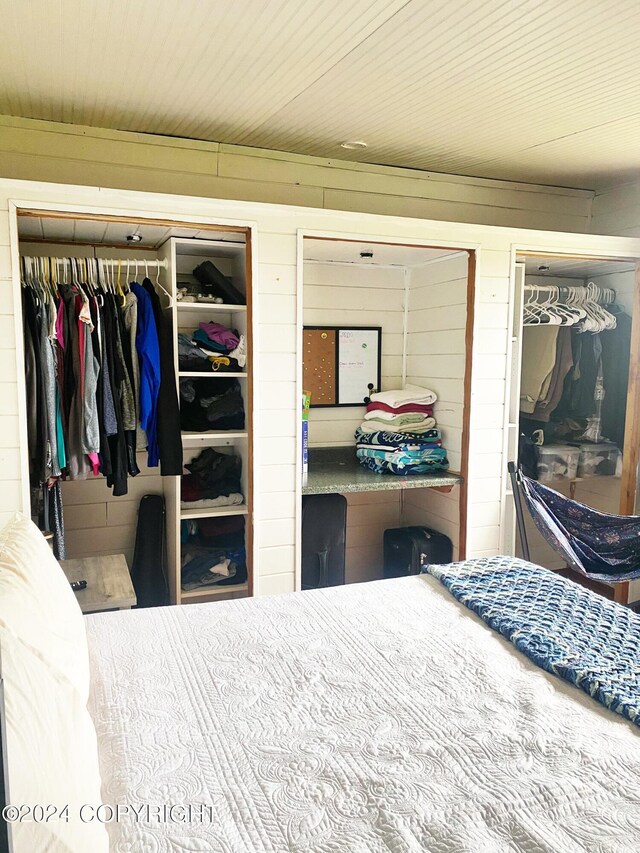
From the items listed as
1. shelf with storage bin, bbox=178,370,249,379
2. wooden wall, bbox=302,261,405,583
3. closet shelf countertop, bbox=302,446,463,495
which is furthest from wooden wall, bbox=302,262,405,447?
shelf with storage bin, bbox=178,370,249,379

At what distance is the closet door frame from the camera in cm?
267

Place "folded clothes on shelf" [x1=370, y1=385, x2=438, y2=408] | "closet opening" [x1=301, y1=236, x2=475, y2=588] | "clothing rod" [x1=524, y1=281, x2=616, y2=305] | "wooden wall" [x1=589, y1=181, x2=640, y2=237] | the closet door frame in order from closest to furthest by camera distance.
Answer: the closet door frame → "closet opening" [x1=301, y1=236, x2=475, y2=588] → "folded clothes on shelf" [x1=370, y1=385, x2=438, y2=408] → "clothing rod" [x1=524, y1=281, x2=616, y2=305] → "wooden wall" [x1=589, y1=181, x2=640, y2=237]

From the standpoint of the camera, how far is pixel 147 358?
10.1 ft

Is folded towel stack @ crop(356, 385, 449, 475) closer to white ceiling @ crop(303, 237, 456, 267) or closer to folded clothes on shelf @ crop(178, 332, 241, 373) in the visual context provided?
white ceiling @ crop(303, 237, 456, 267)

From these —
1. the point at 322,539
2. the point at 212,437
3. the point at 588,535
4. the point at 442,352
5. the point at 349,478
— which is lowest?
the point at 322,539

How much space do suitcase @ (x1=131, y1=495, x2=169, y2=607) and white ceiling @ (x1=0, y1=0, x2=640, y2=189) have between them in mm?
1967

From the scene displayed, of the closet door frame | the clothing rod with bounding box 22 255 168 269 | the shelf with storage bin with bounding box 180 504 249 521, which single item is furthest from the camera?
the shelf with storage bin with bounding box 180 504 249 521

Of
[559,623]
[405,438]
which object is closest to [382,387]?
[405,438]

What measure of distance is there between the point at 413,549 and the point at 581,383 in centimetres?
158

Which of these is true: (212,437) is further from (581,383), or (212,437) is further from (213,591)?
(581,383)

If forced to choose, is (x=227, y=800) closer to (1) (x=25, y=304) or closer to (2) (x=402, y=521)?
(1) (x=25, y=304)

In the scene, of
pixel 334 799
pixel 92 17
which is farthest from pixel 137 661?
pixel 92 17

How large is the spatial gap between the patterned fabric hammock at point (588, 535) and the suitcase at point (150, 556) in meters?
1.93

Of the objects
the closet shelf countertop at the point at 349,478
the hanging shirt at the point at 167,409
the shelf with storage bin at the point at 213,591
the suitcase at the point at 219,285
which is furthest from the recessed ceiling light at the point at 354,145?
the shelf with storage bin at the point at 213,591
